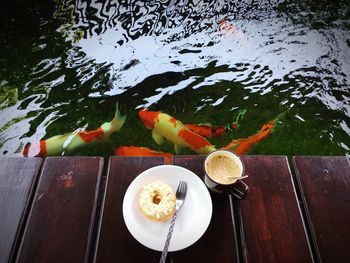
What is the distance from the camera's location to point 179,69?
91.4 inches

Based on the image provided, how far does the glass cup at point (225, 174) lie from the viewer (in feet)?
3.17

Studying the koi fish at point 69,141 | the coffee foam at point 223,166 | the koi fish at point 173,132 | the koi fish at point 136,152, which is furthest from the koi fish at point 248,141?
the coffee foam at point 223,166

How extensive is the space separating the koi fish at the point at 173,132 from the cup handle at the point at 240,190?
34.8 inches

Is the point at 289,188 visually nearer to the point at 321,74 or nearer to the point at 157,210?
the point at 157,210

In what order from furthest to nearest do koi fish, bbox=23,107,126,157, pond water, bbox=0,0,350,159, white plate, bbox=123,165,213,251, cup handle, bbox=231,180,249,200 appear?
pond water, bbox=0,0,350,159 → koi fish, bbox=23,107,126,157 → cup handle, bbox=231,180,249,200 → white plate, bbox=123,165,213,251

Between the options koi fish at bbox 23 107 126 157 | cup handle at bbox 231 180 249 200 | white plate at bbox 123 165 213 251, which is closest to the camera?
white plate at bbox 123 165 213 251

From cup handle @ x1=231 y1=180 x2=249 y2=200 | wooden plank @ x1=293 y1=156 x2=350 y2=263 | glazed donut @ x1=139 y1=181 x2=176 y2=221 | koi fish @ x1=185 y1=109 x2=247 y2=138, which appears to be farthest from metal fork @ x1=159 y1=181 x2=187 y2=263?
koi fish @ x1=185 y1=109 x2=247 y2=138

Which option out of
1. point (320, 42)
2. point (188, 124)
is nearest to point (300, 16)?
point (320, 42)

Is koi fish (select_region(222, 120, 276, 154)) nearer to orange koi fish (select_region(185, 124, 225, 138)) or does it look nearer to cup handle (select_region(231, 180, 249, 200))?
orange koi fish (select_region(185, 124, 225, 138))

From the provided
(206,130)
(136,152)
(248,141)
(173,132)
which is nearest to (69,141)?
(136,152)

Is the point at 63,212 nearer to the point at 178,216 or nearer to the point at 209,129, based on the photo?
the point at 178,216

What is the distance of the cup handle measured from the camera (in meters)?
0.99

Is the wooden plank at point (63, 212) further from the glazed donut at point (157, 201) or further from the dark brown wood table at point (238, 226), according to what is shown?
the glazed donut at point (157, 201)

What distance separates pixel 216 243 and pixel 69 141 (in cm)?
131
